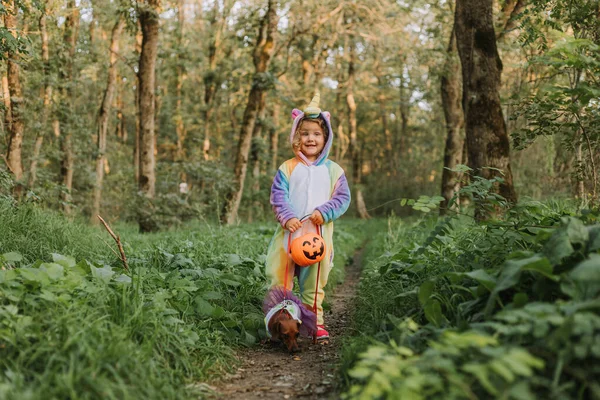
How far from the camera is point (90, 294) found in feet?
11.7

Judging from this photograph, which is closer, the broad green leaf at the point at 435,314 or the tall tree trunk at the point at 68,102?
the broad green leaf at the point at 435,314

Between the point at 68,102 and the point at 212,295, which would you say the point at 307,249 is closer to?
the point at 212,295

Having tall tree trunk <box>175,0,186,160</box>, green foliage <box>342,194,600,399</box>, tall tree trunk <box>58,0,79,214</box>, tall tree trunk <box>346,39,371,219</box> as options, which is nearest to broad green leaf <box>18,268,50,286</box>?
green foliage <box>342,194,600,399</box>

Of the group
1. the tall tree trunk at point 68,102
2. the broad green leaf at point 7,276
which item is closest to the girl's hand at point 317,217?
the broad green leaf at point 7,276

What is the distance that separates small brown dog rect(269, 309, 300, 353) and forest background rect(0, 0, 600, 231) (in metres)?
1.91

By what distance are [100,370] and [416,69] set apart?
27492 mm

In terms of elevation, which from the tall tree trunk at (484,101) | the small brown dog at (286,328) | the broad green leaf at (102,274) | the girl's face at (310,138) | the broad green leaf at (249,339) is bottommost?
the broad green leaf at (249,339)

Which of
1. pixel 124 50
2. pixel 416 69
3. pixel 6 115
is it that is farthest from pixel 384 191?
pixel 6 115

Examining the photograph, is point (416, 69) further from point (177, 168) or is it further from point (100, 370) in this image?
point (100, 370)

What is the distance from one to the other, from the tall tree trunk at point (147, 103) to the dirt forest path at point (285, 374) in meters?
9.11

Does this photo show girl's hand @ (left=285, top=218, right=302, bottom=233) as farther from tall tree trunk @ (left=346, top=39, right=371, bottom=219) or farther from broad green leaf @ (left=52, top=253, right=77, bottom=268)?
tall tree trunk @ (left=346, top=39, right=371, bottom=219)

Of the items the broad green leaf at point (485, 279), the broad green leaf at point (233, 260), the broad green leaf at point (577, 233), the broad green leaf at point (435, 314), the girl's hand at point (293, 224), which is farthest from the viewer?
the broad green leaf at point (233, 260)

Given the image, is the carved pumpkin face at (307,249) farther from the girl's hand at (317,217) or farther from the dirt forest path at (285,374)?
the dirt forest path at (285,374)

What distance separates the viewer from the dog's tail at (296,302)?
180 inches
